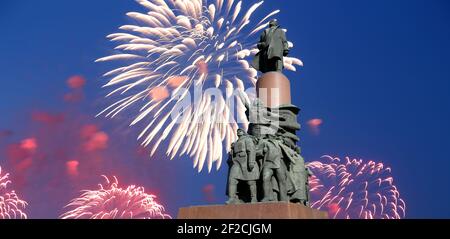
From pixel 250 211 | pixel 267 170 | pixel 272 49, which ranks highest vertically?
pixel 272 49

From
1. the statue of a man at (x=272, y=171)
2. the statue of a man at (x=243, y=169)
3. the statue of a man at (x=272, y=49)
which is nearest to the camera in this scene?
the statue of a man at (x=272, y=171)

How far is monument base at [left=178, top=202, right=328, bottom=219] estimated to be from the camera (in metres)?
15.6

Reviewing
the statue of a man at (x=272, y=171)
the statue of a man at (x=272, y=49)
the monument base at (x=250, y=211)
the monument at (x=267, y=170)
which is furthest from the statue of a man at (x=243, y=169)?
the statue of a man at (x=272, y=49)

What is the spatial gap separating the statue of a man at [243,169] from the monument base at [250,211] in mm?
929

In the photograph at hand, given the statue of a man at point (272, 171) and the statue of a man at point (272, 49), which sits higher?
the statue of a man at point (272, 49)

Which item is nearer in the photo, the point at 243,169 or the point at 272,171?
the point at 272,171

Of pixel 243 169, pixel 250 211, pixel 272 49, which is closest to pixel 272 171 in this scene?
pixel 243 169

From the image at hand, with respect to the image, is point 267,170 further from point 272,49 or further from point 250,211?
point 272,49

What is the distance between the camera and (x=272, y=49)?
68.2ft

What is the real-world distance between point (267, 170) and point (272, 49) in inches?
215

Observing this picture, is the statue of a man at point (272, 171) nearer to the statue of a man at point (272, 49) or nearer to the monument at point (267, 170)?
the monument at point (267, 170)

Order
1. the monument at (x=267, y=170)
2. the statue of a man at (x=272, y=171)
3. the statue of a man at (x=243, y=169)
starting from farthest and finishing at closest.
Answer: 1. the statue of a man at (x=243, y=169)
2. the statue of a man at (x=272, y=171)
3. the monument at (x=267, y=170)

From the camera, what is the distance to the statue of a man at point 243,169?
17.2 metres
